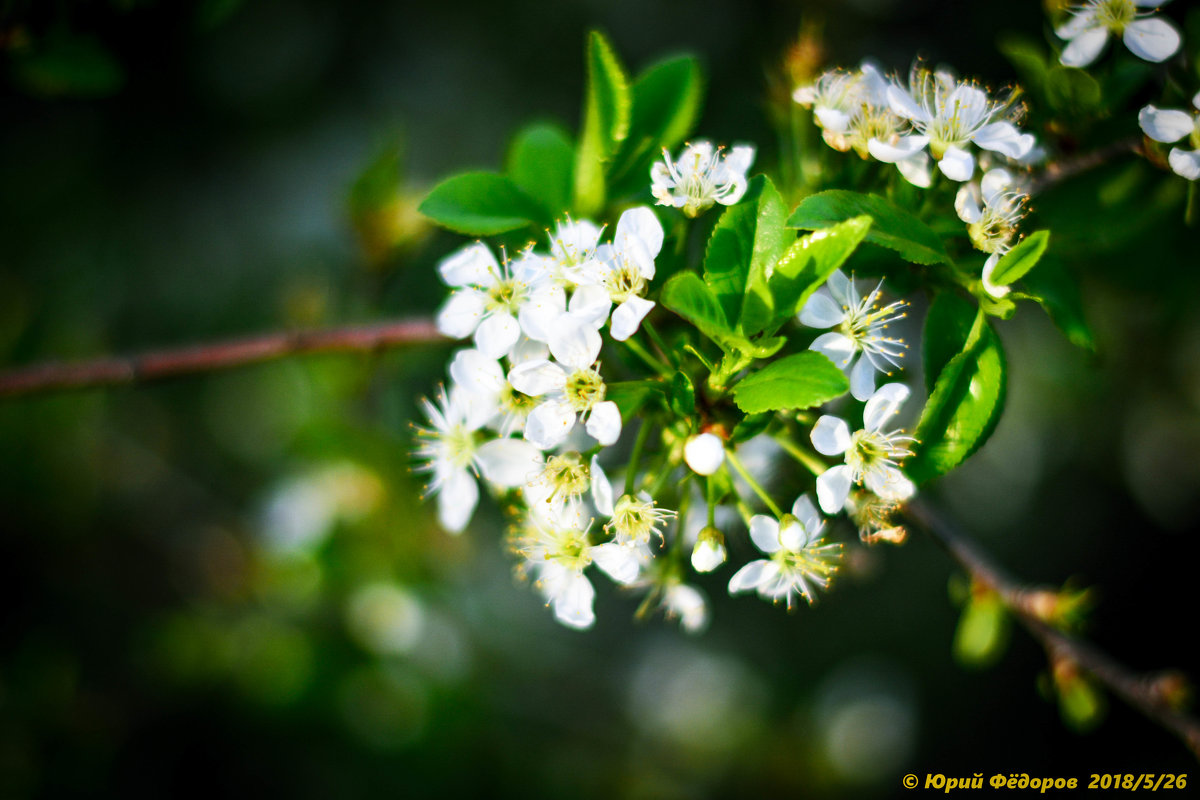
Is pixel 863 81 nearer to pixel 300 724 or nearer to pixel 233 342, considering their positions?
pixel 233 342

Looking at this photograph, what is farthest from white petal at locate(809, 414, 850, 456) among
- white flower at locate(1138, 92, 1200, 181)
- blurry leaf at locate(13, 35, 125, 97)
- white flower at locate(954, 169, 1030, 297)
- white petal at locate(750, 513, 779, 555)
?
blurry leaf at locate(13, 35, 125, 97)

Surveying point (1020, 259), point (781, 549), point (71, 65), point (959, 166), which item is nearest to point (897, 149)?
point (959, 166)

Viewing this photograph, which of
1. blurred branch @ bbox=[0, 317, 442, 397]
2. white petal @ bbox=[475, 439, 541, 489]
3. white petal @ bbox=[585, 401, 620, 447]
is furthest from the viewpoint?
blurred branch @ bbox=[0, 317, 442, 397]

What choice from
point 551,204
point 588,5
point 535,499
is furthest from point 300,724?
point 588,5

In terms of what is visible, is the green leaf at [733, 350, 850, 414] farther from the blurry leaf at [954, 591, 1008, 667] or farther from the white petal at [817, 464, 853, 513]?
the blurry leaf at [954, 591, 1008, 667]

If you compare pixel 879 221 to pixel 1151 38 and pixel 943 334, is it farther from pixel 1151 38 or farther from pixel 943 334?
pixel 1151 38

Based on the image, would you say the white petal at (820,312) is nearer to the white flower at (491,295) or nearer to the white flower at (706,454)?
the white flower at (706,454)

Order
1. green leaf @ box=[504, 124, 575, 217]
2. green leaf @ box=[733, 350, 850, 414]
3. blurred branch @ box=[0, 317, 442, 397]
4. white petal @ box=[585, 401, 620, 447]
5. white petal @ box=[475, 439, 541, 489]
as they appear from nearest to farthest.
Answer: green leaf @ box=[733, 350, 850, 414] → white petal @ box=[585, 401, 620, 447] → white petal @ box=[475, 439, 541, 489] → green leaf @ box=[504, 124, 575, 217] → blurred branch @ box=[0, 317, 442, 397]
